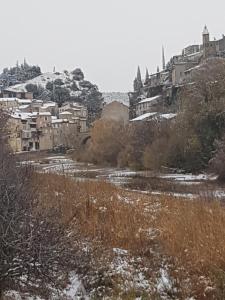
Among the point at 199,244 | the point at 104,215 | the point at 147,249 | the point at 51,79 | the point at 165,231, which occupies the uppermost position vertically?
the point at 51,79

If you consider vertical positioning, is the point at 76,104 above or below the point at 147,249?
above

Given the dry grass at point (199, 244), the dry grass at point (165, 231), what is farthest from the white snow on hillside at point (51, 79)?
the dry grass at point (199, 244)

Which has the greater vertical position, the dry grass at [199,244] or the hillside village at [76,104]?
the hillside village at [76,104]

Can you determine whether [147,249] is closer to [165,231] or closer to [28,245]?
[165,231]

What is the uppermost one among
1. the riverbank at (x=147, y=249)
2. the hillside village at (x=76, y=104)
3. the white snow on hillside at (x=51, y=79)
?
the white snow on hillside at (x=51, y=79)

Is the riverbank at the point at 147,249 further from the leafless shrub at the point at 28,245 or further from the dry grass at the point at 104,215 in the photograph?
the leafless shrub at the point at 28,245

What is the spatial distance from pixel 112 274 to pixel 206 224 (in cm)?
304

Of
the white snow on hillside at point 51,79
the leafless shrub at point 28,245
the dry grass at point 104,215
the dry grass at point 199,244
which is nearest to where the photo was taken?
the leafless shrub at point 28,245

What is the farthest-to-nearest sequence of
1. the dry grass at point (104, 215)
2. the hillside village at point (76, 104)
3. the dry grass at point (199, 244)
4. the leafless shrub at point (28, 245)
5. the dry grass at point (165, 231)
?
the hillside village at point (76, 104), the dry grass at point (104, 215), the dry grass at point (165, 231), the dry grass at point (199, 244), the leafless shrub at point (28, 245)

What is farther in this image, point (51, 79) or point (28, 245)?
point (51, 79)

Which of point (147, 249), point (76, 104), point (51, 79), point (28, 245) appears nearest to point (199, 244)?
point (147, 249)

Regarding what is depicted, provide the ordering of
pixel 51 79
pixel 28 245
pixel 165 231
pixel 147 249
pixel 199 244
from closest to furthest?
pixel 28 245 < pixel 199 244 < pixel 147 249 < pixel 165 231 < pixel 51 79

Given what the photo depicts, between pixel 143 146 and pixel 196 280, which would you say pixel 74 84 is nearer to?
pixel 143 146

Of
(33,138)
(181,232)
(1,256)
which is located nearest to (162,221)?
(181,232)
